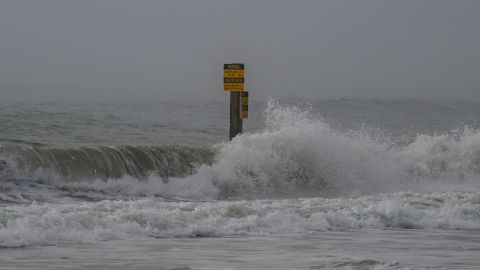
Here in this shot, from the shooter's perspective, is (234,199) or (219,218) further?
(234,199)

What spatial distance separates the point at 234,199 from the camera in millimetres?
12523

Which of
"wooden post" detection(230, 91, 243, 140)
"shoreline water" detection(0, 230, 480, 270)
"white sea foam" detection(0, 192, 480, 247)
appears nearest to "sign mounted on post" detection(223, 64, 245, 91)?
"wooden post" detection(230, 91, 243, 140)

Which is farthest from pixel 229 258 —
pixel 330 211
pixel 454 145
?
pixel 454 145

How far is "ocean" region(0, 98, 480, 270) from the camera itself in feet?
22.4

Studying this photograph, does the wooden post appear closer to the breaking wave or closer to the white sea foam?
the breaking wave

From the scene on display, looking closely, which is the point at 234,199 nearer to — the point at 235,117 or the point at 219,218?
the point at 235,117

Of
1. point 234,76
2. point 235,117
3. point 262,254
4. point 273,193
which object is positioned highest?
point 234,76

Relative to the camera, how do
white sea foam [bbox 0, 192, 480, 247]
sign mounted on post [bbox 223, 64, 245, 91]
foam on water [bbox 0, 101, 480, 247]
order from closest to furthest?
white sea foam [bbox 0, 192, 480, 247]
foam on water [bbox 0, 101, 480, 247]
sign mounted on post [bbox 223, 64, 245, 91]

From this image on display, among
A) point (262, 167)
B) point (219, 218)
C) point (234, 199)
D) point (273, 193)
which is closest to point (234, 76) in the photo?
point (262, 167)

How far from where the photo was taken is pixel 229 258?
6633mm

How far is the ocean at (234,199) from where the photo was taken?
6.84 metres

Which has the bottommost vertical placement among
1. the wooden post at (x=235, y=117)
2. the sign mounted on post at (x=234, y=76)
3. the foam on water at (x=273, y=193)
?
the foam on water at (x=273, y=193)

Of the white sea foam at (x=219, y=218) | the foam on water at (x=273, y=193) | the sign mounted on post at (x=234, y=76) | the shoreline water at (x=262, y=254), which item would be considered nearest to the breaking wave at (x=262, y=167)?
the foam on water at (x=273, y=193)

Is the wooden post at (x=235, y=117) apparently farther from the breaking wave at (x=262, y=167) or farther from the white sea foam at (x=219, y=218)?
Answer: the white sea foam at (x=219, y=218)
